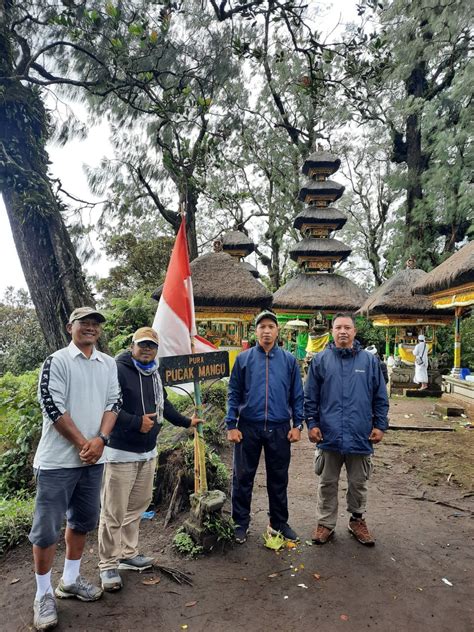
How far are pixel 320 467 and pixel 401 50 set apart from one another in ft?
56.9

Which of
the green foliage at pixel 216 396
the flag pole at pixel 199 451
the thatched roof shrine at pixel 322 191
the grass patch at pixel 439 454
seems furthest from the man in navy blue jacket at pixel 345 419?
the thatched roof shrine at pixel 322 191

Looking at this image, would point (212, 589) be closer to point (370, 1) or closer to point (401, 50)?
point (370, 1)

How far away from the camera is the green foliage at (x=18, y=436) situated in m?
4.93

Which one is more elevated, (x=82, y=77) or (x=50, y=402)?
(x=82, y=77)

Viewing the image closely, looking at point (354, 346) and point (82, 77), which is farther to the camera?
point (82, 77)

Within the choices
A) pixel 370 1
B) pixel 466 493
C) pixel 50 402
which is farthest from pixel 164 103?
pixel 466 493

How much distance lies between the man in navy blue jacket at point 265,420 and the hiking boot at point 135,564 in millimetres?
741

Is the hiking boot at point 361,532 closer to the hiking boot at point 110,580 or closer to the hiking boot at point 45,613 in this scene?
the hiking boot at point 110,580

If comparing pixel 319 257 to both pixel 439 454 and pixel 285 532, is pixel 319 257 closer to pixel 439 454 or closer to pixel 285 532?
pixel 439 454

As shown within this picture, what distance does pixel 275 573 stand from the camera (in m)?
2.83

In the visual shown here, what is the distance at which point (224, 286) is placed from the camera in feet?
32.1

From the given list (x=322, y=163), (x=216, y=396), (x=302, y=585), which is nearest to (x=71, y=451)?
(x=302, y=585)

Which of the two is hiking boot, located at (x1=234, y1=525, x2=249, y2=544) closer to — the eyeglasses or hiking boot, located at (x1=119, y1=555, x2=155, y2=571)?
hiking boot, located at (x1=119, y1=555, x2=155, y2=571)

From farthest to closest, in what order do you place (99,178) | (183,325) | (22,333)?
(22,333)
(99,178)
(183,325)
